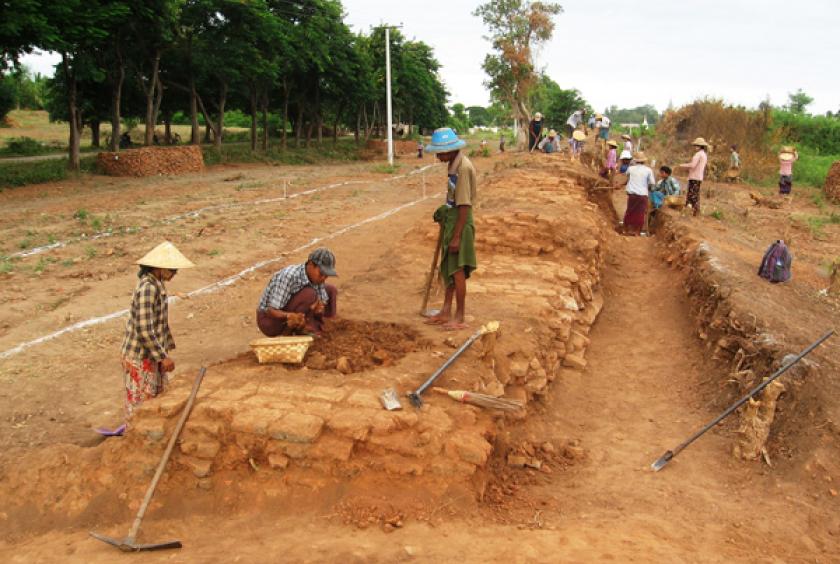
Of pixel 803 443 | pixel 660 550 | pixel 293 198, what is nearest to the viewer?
pixel 660 550

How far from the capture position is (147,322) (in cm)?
442

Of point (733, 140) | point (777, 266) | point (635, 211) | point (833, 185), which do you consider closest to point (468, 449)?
point (777, 266)

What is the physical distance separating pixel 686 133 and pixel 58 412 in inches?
1006

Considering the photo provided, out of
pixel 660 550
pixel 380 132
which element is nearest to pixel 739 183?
pixel 660 550

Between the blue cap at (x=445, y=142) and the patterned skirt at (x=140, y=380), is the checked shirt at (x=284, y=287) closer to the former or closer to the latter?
the patterned skirt at (x=140, y=380)

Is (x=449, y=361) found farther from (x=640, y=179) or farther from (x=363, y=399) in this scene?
(x=640, y=179)

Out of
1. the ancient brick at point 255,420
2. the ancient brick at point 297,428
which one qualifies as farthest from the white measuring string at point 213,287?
the ancient brick at point 297,428

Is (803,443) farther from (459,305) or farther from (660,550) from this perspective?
A: (459,305)

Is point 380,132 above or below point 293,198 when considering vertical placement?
above

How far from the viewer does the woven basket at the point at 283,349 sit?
4660mm

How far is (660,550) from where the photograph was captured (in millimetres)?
3498

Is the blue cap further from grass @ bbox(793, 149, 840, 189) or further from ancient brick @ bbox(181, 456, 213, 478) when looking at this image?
grass @ bbox(793, 149, 840, 189)

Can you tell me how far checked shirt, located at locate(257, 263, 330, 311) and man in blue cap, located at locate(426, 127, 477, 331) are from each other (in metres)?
1.25

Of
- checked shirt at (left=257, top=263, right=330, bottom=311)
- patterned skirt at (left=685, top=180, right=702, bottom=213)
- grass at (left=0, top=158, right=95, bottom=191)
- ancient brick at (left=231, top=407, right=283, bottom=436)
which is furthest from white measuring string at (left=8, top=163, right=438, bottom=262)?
patterned skirt at (left=685, top=180, right=702, bottom=213)
